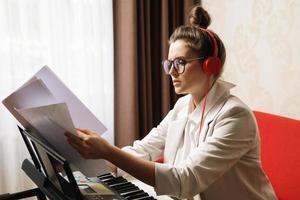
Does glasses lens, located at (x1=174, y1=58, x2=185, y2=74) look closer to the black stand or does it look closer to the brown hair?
the brown hair

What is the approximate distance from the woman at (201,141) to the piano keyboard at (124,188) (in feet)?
0.37

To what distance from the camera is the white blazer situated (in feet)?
3.28

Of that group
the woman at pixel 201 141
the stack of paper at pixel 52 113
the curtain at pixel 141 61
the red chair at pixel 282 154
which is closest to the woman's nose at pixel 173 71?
the woman at pixel 201 141

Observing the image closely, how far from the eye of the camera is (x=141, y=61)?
8.22 feet

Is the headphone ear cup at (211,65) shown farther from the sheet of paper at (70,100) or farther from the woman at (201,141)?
the sheet of paper at (70,100)

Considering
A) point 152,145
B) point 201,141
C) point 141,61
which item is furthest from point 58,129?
point 141,61

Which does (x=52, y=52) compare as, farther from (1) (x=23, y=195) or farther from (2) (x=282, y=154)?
(2) (x=282, y=154)

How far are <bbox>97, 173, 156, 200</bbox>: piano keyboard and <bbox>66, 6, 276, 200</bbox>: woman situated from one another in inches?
4.5

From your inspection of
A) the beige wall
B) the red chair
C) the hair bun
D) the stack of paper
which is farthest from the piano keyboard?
the beige wall

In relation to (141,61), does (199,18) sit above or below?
above

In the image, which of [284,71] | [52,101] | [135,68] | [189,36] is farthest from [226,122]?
[135,68]

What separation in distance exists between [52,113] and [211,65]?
562 millimetres

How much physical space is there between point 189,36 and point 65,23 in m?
1.27

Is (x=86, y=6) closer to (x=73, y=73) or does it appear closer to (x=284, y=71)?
(x=73, y=73)
